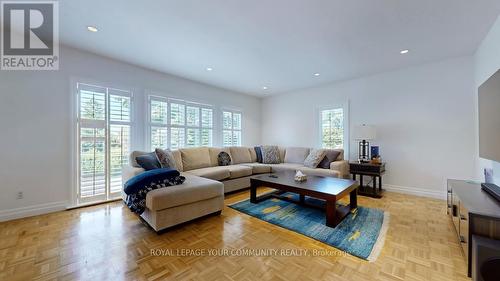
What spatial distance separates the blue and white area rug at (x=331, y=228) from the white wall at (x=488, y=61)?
1403 millimetres

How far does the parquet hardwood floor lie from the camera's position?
1.56m

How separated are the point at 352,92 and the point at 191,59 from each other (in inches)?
138

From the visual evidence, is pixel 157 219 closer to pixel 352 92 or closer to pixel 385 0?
pixel 385 0

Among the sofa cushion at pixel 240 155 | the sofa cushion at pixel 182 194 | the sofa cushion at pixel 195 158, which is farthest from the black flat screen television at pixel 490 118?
the sofa cushion at pixel 195 158

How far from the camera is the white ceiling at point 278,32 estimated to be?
79.9 inches

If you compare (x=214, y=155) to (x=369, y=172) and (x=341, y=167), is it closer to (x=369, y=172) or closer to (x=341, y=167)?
(x=341, y=167)

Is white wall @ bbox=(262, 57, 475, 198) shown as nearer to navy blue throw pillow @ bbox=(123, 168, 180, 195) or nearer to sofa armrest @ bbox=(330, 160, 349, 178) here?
sofa armrest @ bbox=(330, 160, 349, 178)

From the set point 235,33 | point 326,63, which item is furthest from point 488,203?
point 235,33

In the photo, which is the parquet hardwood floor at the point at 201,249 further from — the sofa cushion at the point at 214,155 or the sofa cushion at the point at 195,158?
the sofa cushion at the point at 214,155

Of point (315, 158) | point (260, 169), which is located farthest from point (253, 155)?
point (315, 158)

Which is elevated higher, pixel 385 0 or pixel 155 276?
pixel 385 0

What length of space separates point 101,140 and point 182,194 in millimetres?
2024

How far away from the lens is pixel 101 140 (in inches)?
130

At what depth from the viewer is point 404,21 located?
2.26 m
